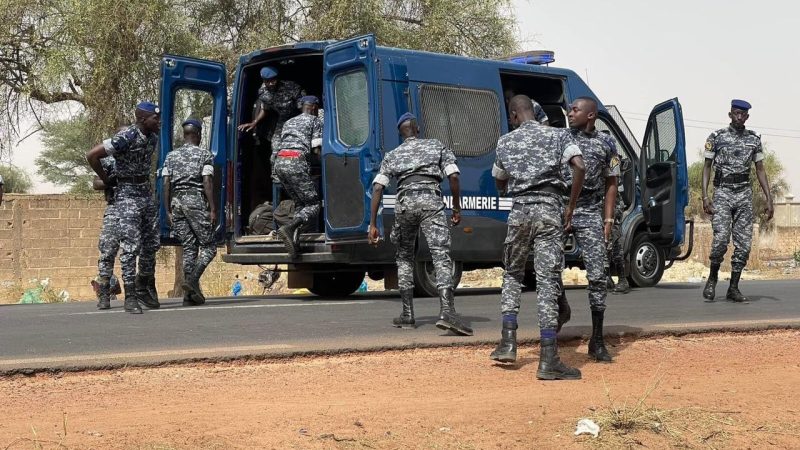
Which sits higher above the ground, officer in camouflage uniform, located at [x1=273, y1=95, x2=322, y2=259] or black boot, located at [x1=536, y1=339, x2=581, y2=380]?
officer in camouflage uniform, located at [x1=273, y1=95, x2=322, y2=259]

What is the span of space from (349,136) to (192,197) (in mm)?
1767

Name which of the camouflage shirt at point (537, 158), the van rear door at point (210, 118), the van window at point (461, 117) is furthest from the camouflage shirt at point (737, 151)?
the van rear door at point (210, 118)

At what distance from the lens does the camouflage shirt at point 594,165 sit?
754 cm

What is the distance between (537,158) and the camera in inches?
271

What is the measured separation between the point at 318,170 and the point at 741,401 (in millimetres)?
6757

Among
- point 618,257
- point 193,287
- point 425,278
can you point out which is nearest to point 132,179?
point 193,287

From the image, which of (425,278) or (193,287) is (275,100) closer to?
(193,287)

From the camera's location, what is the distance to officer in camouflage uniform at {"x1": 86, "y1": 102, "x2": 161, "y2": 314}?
989 cm

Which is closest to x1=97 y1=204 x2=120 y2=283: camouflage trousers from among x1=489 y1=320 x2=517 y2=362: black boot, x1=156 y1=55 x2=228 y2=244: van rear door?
x1=156 y1=55 x2=228 y2=244: van rear door

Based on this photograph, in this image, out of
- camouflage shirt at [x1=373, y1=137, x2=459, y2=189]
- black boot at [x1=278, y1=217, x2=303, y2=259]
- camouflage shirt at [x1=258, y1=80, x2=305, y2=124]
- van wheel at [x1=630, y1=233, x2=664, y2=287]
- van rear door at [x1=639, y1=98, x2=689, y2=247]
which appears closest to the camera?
camouflage shirt at [x1=373, y1=137, x2=459, y2=189]

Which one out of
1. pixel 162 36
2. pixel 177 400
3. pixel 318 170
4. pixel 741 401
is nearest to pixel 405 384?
pixel 177 400

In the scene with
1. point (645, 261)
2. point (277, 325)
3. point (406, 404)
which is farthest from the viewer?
point (645, 261)

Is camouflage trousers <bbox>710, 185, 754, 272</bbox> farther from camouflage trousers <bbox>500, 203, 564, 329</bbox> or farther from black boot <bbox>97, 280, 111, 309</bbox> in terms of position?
black boot <bbox>97, 280, 111, 309</bbox>

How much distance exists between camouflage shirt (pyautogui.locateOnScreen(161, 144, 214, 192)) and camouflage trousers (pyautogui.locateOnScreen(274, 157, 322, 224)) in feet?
2.87
